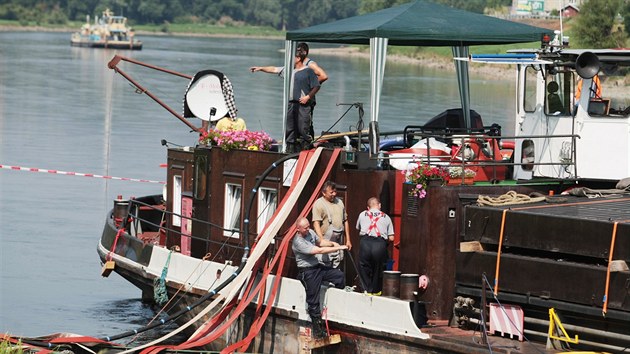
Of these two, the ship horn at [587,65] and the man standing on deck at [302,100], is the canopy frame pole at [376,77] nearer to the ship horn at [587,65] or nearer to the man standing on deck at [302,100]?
the man standing on deck at [302,100]

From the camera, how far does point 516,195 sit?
14.0 m

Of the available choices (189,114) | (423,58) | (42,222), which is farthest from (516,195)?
(423,58)

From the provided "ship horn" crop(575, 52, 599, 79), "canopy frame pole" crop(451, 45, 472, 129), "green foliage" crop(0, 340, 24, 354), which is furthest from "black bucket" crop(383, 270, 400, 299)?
"canopy frame pole" crop(451, 45, 472, 129)

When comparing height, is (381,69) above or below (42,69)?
below

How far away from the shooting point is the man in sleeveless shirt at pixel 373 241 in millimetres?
14250

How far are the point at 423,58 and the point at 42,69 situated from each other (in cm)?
Result: 3361

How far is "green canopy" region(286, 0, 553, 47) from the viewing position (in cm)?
1544

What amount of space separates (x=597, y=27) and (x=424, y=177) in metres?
61.7

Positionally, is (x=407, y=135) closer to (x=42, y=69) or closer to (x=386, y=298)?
(x=386, y=298)

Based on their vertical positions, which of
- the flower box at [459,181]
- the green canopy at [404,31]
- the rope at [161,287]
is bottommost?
the rope at [161,287]

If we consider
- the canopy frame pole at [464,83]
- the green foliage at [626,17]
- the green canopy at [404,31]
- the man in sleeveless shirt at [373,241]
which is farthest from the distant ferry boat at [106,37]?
the man in sleeveless shirt at [373,241]

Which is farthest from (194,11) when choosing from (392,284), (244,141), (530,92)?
(392,284)

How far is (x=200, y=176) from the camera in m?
17.4

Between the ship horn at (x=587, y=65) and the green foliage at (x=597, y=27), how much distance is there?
5678 centimetres
